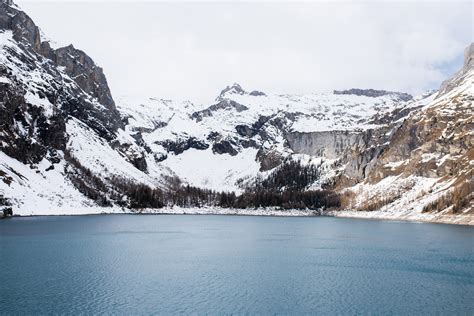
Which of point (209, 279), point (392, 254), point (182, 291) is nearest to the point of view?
point (182, 291)

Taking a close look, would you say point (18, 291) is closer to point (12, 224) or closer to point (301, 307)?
point (301, 307)

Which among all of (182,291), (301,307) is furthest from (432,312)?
(182,291)

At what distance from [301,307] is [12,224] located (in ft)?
342

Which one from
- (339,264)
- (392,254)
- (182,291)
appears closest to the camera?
(182,291)

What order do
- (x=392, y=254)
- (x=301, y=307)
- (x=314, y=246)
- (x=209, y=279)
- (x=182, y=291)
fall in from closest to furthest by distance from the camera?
(x=301, y=307) → (x=182, y=291) → (x=209, y=279) → (x=392, y=254) → (x=314, y=246)

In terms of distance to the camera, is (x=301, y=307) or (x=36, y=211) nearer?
(x=301, y=307)

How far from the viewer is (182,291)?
58.2 meters

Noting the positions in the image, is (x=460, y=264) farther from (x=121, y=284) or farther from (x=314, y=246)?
(x=121, y=284)

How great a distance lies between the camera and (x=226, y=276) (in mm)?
68938

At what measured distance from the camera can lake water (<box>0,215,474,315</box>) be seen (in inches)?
2041

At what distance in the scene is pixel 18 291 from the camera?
5444 centimetres

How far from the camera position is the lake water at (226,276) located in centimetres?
5184

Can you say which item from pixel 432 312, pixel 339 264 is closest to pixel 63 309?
pixel 432 312

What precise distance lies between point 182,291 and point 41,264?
26.5 meters
